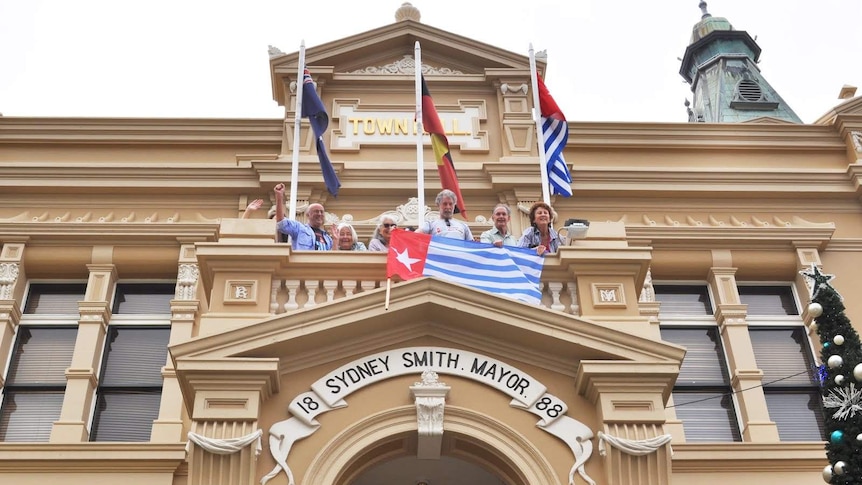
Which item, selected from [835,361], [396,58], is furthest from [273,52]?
[835,361]

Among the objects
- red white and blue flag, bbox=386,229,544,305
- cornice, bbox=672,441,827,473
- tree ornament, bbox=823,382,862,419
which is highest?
red white and blue flag, bbox=386,229,544,305

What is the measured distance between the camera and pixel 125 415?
1437 centimetres

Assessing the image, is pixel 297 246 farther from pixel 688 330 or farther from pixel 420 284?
pixel 688 330

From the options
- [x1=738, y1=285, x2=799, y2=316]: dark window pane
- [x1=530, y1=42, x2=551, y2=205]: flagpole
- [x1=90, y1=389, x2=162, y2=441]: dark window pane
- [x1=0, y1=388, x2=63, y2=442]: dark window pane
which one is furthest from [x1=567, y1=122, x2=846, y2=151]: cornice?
[x1=0, y1=388, x2=63, y2=442]: dark window pane

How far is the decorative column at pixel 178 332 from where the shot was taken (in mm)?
13641

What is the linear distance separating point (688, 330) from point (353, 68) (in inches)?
285

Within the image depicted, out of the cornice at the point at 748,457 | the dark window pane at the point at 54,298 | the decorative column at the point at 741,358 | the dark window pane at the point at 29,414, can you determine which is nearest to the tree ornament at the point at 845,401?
the cornice at the point at 748,457

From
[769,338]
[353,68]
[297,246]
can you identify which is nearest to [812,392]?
[769,338]

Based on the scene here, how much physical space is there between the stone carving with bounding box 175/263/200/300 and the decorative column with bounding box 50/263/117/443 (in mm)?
1056

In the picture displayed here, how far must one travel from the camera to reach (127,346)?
595 inches

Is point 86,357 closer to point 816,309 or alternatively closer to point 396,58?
point 396,58

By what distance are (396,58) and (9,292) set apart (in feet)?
24.7

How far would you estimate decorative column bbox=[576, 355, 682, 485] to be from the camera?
1044 centimetres

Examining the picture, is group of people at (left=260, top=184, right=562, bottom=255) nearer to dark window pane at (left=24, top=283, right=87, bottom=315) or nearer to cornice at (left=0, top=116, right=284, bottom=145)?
dark window pane at (left=24, top=283, right=87, bottom=315)
